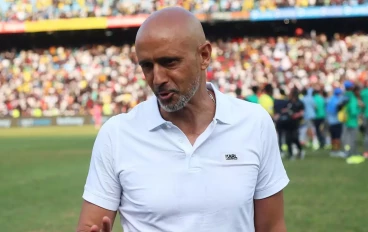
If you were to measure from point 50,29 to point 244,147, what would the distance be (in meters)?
44.7

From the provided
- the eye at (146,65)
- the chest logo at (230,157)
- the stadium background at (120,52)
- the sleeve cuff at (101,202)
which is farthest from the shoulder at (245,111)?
the stadium background at (120,52)

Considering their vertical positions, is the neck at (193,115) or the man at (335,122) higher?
the neck at (193,115)

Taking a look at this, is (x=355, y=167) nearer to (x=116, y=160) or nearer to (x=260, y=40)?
(x=116, y=160)

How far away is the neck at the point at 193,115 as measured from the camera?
3023 millimetres

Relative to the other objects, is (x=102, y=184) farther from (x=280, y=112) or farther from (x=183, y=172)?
(x=280, y=112)

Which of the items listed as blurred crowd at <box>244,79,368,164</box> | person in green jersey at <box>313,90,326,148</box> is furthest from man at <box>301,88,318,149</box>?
blurred crowd at <box>244,79,368,164</box>

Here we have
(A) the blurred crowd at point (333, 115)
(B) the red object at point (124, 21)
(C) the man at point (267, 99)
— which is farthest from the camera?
(B) the red object at point (124, 21)

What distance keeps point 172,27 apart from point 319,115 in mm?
20919

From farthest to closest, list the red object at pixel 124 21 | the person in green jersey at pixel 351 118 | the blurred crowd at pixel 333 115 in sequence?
the red object at pixel 124 21, the blurred crowd at pixel 333 115, the person in green jersey at pixel 351 118

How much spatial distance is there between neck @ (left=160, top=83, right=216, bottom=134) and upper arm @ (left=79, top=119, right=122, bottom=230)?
0.26 metres

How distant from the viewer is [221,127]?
301 cm

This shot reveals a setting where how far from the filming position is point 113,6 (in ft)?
156

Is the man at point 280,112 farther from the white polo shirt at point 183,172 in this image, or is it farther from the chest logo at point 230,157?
the chest logo at point 230,157

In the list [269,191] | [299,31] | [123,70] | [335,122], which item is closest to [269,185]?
[269,191]
